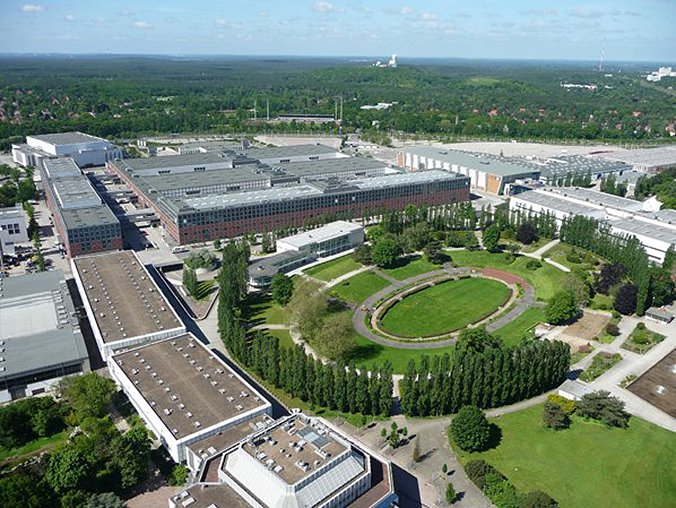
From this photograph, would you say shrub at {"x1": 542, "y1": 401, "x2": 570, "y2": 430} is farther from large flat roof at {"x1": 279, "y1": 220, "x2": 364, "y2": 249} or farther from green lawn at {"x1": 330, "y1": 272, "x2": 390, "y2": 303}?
large flat roof at {"x1": 279, "y1": 220, "x2": 364, "y2": 249}

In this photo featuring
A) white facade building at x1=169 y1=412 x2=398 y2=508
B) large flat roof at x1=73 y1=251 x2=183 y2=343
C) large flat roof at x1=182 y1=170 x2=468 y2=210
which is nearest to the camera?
white facade building at x1=169 y1=412 x2=398 y2=508

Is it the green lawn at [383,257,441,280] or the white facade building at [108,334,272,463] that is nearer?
the white facade building at [108,334,272,463]

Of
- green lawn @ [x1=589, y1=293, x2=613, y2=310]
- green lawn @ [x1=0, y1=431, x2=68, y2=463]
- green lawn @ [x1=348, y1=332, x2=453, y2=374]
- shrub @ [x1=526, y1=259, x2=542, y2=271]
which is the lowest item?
green lawn @ [x1=0, y1=431, x2=68, y2=463]

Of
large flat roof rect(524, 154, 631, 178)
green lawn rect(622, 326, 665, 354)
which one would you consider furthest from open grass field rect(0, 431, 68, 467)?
large flat roof rect(524, 154, 631, 178)

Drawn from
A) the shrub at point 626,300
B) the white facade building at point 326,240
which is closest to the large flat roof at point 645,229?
the shrub at point 626,300

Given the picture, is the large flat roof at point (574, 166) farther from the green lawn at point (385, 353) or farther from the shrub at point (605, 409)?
the shrub at point (605, 409)

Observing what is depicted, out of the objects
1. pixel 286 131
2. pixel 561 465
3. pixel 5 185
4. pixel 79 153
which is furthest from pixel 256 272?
pixel 286 131

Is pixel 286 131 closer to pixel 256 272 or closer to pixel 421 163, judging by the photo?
pixel 421 163
